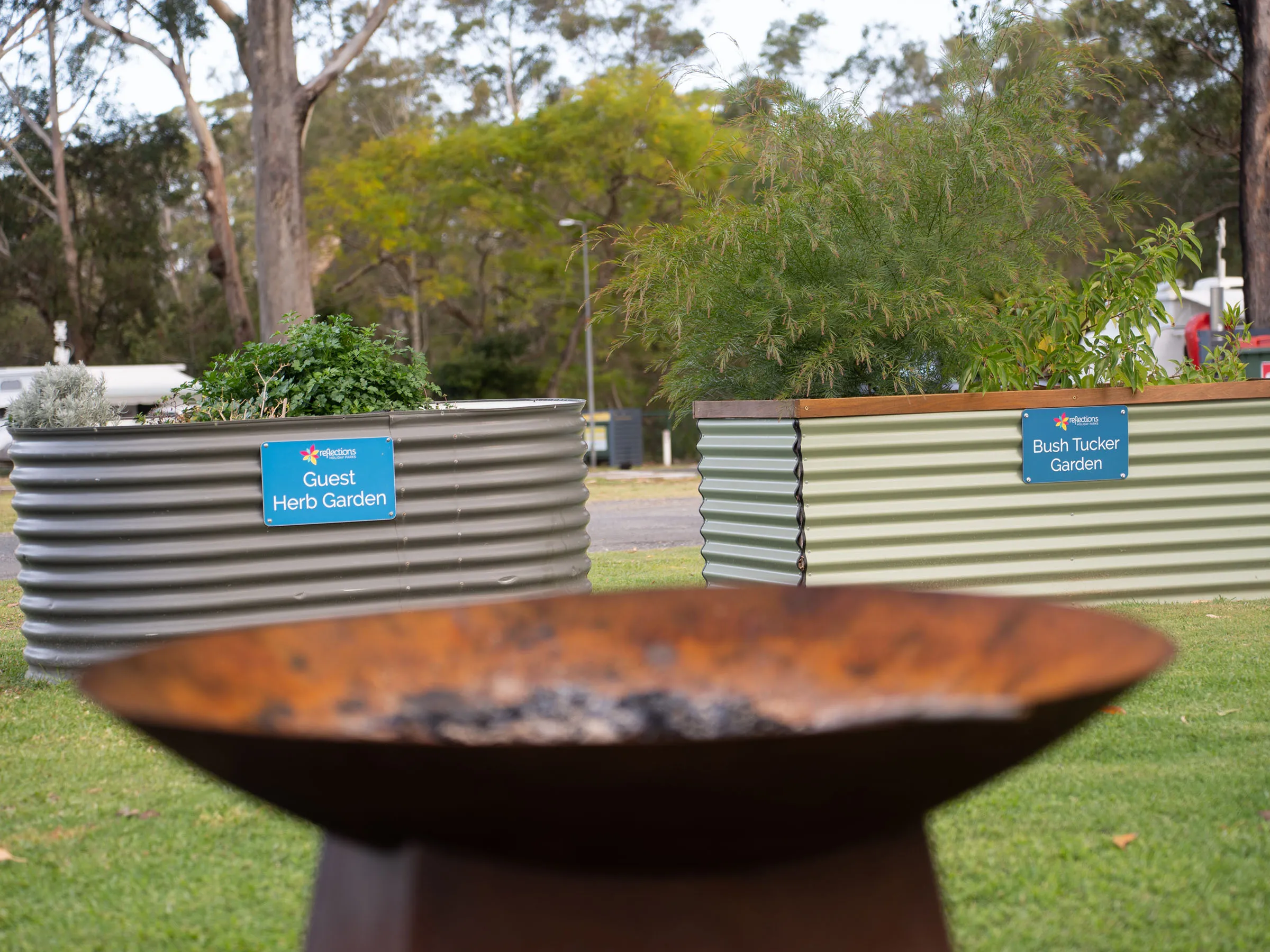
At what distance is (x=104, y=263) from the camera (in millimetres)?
40344

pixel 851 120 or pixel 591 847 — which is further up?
pixel 851 120

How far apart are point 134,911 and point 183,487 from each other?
284 centimetres

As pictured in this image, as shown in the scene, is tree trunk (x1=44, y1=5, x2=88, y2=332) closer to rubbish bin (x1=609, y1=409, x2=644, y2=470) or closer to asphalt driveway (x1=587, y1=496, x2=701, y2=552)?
rubbish bin (x1=609, y1=409, x2=644, y2=470)

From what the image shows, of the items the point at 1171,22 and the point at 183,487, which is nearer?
the point at 183,487

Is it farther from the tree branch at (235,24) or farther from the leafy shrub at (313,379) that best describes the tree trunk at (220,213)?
the leafy shrub at (313,379)

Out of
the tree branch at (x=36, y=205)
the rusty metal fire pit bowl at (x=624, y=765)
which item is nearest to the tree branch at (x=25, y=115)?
the tree branch at (x=36, y=205)

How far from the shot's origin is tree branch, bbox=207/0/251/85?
51.1 feet

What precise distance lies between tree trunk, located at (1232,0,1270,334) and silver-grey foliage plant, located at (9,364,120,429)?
47.4 feet

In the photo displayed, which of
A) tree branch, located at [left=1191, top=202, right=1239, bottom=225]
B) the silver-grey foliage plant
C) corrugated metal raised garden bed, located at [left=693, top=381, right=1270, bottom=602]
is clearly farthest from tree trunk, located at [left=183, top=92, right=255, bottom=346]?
tree branch, located at [left=1191, top=202, right=1239, bottom=225]

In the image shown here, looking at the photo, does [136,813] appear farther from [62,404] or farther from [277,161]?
[277,161]

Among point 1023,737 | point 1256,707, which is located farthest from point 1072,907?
point 1256,707

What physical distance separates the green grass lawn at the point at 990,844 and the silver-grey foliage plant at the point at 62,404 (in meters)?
1.74

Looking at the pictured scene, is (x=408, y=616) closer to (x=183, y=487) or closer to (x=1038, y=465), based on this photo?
(x=183, y=487)

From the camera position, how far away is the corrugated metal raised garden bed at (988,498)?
21.1ft
